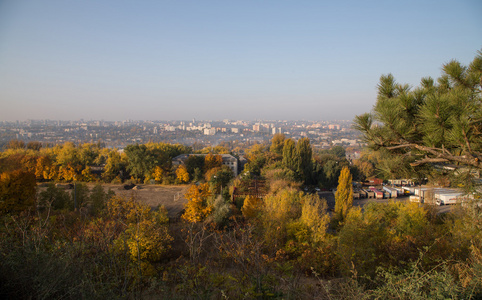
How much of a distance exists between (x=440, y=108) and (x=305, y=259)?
16.7 ft

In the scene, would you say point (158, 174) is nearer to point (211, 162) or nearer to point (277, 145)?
point (211, 162)

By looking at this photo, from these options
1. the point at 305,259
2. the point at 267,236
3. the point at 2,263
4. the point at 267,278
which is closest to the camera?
the point at 2,263

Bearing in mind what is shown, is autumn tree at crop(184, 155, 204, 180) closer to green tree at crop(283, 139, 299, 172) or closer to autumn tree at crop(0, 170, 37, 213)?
green tree at crop(283, 139, 299, 172)

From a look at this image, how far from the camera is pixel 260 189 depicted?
548 inches

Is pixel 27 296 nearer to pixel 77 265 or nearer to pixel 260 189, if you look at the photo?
pixel 77 265

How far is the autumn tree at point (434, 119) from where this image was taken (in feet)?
8.95

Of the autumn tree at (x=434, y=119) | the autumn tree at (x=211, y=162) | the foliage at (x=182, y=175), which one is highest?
the autumn tree at (x=434, y=119)

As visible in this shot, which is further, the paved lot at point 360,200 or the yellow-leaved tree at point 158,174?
the yellow-leaved tree at point 158,174

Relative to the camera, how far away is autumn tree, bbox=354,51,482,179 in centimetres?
273

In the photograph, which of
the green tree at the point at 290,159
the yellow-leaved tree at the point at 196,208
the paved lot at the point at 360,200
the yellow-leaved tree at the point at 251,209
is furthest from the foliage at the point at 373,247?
the green tree at the point at 290,159

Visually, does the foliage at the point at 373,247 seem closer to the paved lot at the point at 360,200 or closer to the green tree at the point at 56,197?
the paved lot at the point at 360,200

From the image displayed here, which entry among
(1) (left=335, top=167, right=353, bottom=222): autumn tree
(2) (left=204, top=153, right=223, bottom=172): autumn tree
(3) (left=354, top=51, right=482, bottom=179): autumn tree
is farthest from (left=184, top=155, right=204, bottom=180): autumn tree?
(3) (left=354, top=51, right=482, bottom=179): autumn tree

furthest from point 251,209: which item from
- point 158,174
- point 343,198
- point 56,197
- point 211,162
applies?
point 211,162

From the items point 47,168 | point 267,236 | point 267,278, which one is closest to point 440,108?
point 267,278
